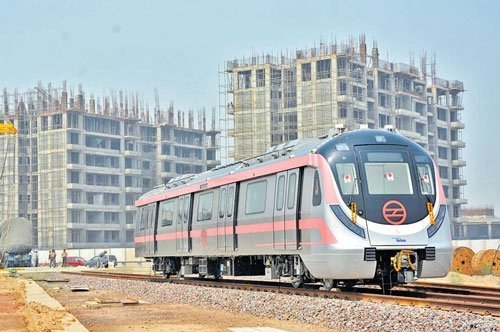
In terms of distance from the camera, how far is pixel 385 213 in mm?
19891

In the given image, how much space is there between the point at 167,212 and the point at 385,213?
16.1 m

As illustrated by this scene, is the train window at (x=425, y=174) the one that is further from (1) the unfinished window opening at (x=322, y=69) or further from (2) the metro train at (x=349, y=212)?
(1) the unfinished window opening at (x=322, y=69)

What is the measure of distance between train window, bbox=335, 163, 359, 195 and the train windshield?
0.29m

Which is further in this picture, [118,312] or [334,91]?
[334,91]

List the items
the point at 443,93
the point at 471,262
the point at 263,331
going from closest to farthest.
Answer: the point at 263,331, the point at 471,262, the point at 443,93

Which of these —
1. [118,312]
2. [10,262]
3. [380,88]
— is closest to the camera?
[118,312]

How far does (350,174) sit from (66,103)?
12239 cm

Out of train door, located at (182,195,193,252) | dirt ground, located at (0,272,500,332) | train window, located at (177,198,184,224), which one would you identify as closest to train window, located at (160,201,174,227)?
train window, located at (177,198,184,224)

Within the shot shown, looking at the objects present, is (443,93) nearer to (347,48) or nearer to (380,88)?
(380,88)

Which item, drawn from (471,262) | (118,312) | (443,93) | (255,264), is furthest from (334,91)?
(118,312)

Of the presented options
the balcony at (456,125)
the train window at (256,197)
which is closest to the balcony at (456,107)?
the balcony at (456,125)

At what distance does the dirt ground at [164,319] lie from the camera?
15.3 metres

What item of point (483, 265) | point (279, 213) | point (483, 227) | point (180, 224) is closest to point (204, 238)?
point (180, 224)

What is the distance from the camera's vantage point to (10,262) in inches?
2852
